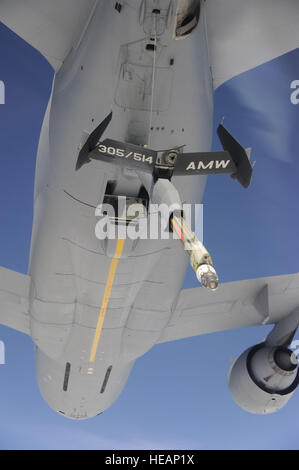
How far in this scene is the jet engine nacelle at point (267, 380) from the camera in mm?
9195

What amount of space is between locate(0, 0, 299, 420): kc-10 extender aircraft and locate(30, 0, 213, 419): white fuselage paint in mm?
14

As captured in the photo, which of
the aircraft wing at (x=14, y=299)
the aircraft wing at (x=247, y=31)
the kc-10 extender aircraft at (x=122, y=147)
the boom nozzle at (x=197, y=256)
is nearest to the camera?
the boom nozzle at (x=197, y=256)

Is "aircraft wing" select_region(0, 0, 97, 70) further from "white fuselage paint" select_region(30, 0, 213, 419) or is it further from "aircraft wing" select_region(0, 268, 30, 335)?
"aircraft wing" select_region(0, 268, 30, 335)

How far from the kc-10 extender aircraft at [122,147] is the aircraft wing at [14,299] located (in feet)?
0.08

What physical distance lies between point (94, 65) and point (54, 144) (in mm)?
1179

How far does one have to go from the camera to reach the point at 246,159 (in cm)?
446

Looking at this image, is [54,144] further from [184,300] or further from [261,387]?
[261,387]

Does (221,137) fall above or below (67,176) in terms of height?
below

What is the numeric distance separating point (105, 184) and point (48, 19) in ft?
6.04

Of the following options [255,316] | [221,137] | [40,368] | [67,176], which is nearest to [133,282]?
[67,176]

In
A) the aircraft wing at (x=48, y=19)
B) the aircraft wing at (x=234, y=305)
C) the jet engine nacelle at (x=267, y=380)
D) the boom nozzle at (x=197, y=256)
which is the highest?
the aircraft wing at (x=48, y=19)

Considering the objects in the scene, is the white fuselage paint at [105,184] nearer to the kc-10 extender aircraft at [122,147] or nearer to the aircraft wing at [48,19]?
the kc-10 extender aircraft at [122,147]

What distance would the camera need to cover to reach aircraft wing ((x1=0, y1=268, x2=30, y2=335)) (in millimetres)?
8305

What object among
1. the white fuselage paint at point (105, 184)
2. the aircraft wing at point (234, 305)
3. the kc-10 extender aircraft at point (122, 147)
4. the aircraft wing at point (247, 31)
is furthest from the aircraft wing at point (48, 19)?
the aircraft wing at point (234, 305)
